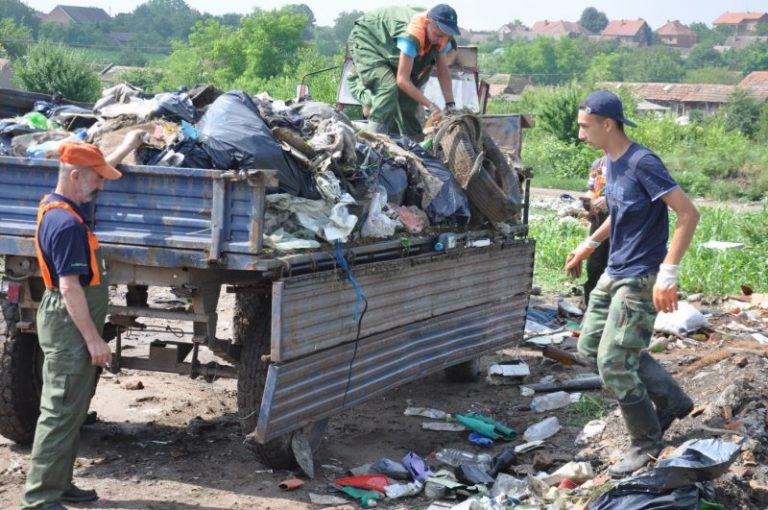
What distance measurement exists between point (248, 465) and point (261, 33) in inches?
2674

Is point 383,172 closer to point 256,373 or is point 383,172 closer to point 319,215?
point 319,215

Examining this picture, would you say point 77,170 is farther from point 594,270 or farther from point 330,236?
point 594,270

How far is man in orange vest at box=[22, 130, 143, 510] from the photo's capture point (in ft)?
15.9

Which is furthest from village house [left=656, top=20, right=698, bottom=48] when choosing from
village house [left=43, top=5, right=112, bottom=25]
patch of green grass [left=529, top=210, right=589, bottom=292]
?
patch of green grass [left=529, top=210, right=589, bottom=292]

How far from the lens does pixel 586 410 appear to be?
7.28 metres

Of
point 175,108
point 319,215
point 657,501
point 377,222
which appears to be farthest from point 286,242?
point 657,501

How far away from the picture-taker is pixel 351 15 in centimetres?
18788

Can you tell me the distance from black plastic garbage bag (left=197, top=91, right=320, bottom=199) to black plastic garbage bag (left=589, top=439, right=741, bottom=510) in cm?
234

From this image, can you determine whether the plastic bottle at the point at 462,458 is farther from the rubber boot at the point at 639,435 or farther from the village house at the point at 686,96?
the village house at the point at 686,96

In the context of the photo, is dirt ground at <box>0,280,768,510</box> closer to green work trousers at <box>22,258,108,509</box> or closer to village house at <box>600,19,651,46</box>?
green work trousers at <box>22,258,108,509</box>

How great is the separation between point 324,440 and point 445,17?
3290 mm

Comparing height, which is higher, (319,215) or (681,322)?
(319,215)

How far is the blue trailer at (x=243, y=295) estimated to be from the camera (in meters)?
5.20

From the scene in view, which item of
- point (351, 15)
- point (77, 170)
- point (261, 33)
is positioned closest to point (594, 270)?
point (77, 170)
